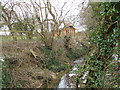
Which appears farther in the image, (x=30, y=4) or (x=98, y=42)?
(x=30, y=4)

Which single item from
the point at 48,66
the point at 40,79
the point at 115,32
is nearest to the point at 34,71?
the point at 40,79

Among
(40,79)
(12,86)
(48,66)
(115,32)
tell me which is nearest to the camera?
(115,32)

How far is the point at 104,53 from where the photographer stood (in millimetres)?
1016

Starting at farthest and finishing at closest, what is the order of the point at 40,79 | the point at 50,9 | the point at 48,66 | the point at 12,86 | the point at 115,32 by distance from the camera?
the point at 50,9, the point at 48,66, the point at 40,79, the point at 12,86, the point at 115,32

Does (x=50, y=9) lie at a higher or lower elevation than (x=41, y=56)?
higher

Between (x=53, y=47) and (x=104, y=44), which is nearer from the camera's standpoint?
(x=104, y=44)

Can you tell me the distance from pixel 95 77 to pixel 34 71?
6.74 ft

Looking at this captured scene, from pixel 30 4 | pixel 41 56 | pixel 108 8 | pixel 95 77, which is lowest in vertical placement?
pixel 41 56

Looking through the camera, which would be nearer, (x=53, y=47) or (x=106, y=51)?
(x=106, y=51)

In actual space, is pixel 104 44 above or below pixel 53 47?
above

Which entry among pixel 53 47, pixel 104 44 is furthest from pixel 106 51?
pixel 53 47

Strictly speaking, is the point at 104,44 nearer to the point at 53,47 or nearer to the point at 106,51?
the point at 106,51

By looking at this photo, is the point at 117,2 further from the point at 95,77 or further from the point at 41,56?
the point at 41,56

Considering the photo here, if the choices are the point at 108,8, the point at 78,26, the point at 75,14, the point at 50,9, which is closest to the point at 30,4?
the point at 50,9
